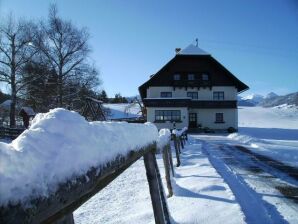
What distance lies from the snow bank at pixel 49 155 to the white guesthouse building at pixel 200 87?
38.4m

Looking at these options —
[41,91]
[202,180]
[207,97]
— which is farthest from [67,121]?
[207,97]

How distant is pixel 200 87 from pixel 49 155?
4059 cm

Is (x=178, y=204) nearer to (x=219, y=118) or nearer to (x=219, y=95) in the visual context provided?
(x=219, y=118)

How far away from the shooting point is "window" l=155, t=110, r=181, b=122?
38.5 m

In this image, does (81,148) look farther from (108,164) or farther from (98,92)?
(98,92)

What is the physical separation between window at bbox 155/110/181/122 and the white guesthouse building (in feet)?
6.95

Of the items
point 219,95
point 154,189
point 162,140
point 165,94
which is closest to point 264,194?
point 162,140

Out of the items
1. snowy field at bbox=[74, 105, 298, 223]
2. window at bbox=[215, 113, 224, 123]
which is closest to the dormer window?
window at bbox=[215, 113, 224, 123]

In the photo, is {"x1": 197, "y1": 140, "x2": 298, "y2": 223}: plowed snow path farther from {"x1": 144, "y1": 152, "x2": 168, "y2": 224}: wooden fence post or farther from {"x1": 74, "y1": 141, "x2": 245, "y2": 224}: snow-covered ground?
{"x1": 144, "y1": 152, "x2": 168, "y2": 224}: wooden fence post

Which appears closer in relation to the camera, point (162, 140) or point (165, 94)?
point (162, 140)

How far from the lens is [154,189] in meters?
4.11

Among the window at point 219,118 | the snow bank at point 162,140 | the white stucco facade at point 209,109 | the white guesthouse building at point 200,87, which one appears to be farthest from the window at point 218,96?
the snow bank at point 162,140

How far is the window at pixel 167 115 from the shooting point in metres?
38.5

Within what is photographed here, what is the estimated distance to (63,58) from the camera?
3306 cm
